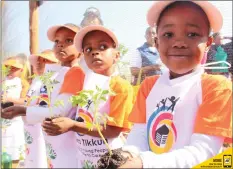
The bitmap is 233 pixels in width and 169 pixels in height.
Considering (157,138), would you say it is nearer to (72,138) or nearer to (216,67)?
(216,67)

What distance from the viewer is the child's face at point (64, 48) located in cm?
160

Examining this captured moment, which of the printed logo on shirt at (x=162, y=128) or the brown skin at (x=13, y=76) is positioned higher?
the brown skin at (x=13, y=76)

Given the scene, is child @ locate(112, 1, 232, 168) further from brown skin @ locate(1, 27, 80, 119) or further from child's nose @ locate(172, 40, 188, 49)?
brown skin @ locate(1, 27, 80, 119)

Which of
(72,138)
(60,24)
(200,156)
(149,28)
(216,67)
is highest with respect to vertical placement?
(60,24)

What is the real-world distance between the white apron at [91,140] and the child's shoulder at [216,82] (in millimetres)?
406

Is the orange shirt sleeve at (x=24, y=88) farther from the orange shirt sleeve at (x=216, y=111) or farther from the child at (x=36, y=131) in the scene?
the orange shirt sleeve at (x=216, y=111)

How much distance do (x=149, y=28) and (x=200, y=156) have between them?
466 mm

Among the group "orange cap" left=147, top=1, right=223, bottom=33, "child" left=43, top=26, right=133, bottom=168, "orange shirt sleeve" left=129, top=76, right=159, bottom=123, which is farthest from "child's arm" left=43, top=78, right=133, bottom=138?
"orange cap" left=147, top=1, right=223, bottom=33

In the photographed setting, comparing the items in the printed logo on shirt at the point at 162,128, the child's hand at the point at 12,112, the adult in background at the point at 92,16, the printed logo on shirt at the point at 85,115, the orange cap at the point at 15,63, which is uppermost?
the adult in background at the point at 92,16

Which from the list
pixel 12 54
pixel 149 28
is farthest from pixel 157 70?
pixel 12 54

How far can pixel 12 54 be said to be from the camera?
1.63 metres

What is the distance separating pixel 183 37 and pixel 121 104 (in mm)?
380

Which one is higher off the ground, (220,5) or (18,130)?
(220,5)

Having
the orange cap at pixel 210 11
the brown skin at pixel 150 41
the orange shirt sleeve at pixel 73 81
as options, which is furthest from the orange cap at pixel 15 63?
the orange cap at pixel 210 11
